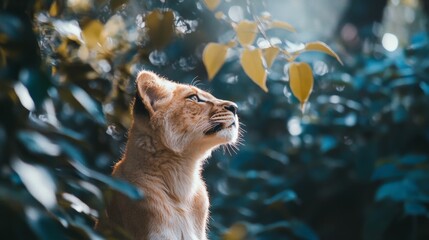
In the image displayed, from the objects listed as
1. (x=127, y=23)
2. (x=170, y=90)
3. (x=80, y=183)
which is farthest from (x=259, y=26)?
(x=127, y=23)

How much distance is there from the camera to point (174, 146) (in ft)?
11.7

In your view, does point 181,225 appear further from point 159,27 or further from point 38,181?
point 38,181

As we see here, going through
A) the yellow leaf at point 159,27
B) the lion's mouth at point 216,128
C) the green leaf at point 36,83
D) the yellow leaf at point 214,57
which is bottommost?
the green leaf at point 36,83

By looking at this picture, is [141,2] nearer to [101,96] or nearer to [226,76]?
[101,96]

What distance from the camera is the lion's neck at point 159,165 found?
11.4 ft

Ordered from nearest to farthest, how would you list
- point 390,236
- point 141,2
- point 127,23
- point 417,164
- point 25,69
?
point 25,69, point 141,2, point 127,23, point 417,164, point 390,236

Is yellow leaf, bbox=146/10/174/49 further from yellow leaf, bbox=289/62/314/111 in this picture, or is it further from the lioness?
the lioness

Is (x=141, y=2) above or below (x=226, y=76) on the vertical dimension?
below

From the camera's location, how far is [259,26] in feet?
8.64

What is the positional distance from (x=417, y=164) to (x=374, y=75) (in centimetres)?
78

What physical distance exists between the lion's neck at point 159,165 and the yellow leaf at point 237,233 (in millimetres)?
893

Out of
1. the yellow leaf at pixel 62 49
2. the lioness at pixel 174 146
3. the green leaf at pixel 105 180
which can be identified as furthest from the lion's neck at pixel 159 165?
the green leaf at pixel 105 180

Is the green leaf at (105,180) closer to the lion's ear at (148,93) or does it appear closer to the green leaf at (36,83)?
the green leaf at (36,83)

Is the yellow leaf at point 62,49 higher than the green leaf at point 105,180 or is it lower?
higher
